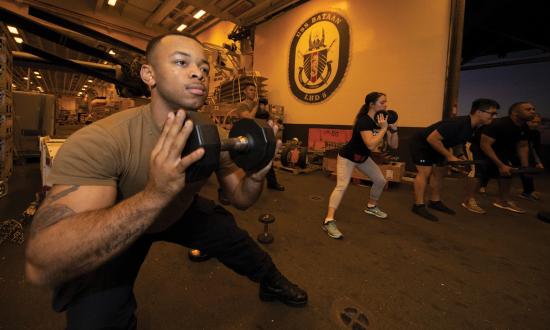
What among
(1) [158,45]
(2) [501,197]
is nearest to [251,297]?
(1) [158,45]

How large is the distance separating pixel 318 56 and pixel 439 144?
3786mm

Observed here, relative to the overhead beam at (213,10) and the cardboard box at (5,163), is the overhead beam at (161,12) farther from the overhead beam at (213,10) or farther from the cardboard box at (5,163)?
the cardboard box at (5,163)

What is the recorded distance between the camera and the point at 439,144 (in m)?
2.60

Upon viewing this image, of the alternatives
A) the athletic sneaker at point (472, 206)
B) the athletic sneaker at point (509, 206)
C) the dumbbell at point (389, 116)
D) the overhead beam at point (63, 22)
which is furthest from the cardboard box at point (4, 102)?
the athletic sneaker at point (509, 206)

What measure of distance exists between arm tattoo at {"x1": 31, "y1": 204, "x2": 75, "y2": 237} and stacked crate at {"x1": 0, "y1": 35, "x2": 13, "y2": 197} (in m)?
2.59

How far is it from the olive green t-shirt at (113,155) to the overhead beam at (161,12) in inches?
294

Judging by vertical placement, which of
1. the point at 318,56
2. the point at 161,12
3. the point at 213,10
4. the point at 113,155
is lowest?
the point at 113,155

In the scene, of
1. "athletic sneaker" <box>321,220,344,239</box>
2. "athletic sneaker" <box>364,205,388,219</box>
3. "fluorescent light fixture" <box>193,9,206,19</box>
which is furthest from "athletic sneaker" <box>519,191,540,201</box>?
"fluorescent light fixture" <box>193,9,206,19</box>

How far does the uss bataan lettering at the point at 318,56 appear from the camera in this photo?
5.20m

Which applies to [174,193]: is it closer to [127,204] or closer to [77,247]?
[127,204]

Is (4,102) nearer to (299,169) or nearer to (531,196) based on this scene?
(299,169)

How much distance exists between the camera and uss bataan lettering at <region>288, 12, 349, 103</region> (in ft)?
17.1

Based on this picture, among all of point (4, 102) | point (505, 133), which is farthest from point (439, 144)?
point (4, 102)

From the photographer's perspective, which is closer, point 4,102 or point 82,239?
point 82,239
